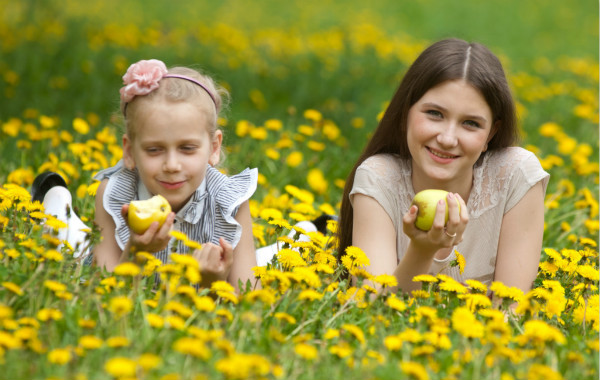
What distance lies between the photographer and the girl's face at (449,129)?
10.7 ft

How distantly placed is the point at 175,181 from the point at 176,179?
12 millimetres

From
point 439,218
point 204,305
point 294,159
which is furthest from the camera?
point 294,159

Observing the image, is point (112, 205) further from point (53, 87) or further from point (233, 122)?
point (53, 87)

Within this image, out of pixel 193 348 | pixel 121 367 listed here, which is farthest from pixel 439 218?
pixel 121 367

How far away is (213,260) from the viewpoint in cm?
293

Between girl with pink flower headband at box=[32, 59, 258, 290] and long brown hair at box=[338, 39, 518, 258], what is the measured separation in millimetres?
583

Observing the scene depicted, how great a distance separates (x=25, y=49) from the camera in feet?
24.0

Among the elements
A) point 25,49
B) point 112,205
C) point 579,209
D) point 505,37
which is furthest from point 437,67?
point 505,37

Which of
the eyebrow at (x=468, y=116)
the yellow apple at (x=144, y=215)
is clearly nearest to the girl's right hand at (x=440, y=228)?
the eyebrow at (x=468, y=116)

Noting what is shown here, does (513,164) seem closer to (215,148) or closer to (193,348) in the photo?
(215,148)

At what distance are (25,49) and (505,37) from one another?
8700 mm

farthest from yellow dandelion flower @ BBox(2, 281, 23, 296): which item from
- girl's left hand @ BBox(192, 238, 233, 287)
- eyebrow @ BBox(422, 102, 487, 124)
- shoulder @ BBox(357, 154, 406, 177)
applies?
eyebrow @ BBox(422, 102, 487, 124)

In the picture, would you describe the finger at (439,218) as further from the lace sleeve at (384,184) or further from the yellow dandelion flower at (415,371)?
the yellow dandelion flower at (415,371)

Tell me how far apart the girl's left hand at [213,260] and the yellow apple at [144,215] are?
0.58ft
